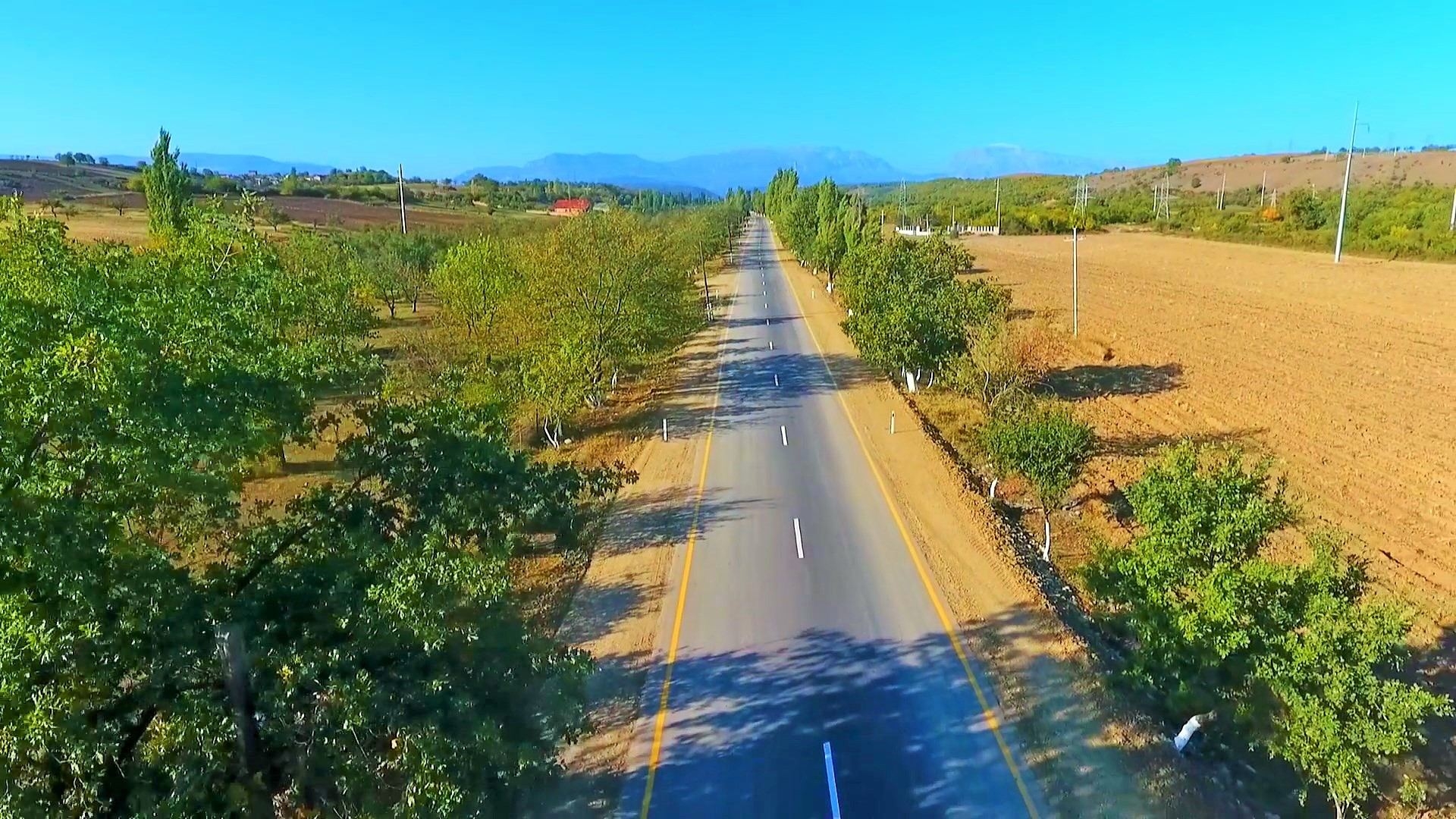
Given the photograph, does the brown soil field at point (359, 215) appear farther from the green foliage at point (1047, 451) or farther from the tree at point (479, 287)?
the green foliage at point (1047, 451)

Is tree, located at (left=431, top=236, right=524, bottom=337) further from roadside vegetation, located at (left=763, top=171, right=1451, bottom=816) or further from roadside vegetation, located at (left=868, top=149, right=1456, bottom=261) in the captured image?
roadside vegetation, located at (left=868, top=149, right=1456, bottom=261)

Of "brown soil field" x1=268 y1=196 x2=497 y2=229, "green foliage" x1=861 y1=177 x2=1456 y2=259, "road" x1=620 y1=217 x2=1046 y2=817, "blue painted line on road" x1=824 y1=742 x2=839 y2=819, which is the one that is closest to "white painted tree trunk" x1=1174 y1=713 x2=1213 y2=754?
"road" x1=620 y1=217 x2=1046 y2=817

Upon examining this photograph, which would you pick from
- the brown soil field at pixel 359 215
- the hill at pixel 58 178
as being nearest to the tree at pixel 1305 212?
the brown soil field at pixel 359 215

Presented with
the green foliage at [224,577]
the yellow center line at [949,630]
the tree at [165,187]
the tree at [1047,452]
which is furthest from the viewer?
the tree at [165,187]

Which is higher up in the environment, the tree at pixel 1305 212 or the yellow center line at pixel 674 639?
the tree at pixel 1305 212

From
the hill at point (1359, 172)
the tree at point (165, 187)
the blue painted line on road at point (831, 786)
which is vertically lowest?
the blue painted line on road at point (831, 786)

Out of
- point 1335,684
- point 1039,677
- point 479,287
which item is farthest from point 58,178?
point 1335,684

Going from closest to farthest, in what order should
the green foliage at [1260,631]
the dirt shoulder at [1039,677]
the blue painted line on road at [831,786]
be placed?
the green foliage at [1260,631], the blue painted line on road at [831,786], the dirt shoulder at [1039,677]
